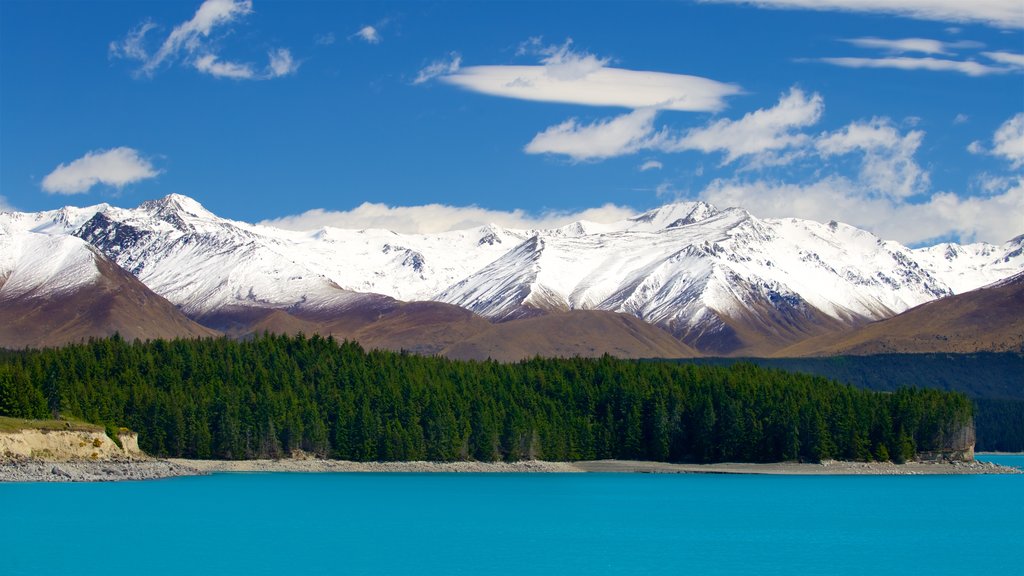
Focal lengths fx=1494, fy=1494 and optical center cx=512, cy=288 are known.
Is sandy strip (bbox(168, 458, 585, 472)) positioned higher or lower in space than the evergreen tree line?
lower

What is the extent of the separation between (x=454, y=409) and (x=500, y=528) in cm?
6566

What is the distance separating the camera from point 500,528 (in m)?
109

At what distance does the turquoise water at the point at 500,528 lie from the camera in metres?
88.2

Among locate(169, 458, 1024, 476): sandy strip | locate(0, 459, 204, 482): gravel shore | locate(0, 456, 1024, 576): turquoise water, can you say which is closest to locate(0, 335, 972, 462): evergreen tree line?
locate(169, 458, 1024, 476): sandy strip

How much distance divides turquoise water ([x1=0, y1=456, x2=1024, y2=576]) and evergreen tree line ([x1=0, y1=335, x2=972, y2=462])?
11951mm

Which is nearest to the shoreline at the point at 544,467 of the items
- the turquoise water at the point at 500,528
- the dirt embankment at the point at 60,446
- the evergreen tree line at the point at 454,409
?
the evergreen tree line at the point at 454,409

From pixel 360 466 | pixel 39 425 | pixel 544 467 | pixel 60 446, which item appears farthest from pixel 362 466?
pixel 39 425

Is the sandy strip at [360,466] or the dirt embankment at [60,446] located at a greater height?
the dirt embankment at [60,446]

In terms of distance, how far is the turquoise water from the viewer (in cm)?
8825

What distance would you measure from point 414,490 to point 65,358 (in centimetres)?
5544

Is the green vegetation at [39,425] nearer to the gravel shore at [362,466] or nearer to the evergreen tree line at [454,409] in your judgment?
the evergreen tree line at [454,409]

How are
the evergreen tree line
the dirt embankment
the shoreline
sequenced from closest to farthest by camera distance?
the dirt embankment, the shoreline, the evergreen tree line

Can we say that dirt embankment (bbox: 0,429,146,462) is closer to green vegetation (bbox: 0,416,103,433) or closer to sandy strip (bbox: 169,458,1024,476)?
green vegetation (bbox: 0,416,103,433)

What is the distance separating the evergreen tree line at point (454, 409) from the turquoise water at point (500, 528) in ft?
39.2
